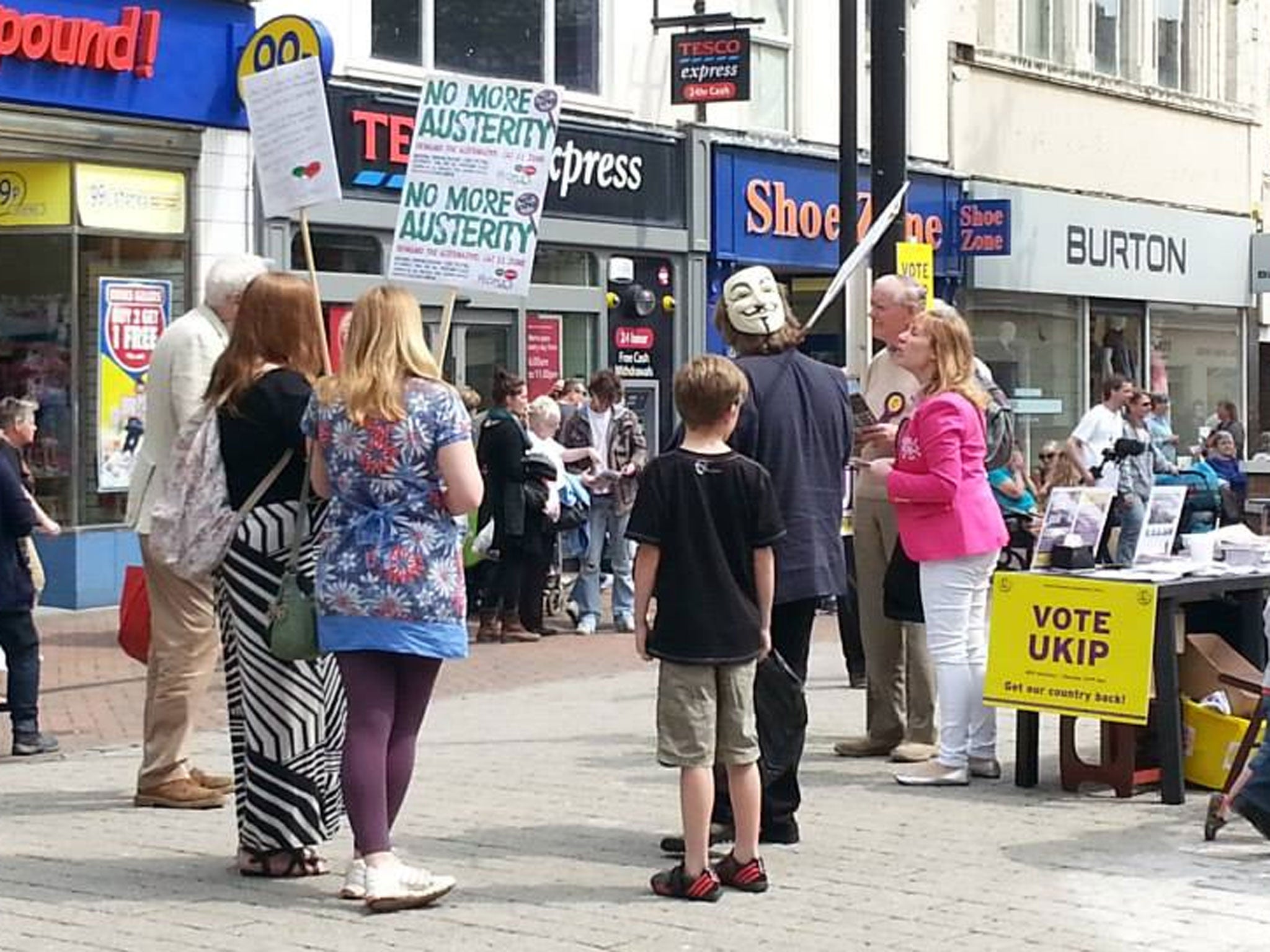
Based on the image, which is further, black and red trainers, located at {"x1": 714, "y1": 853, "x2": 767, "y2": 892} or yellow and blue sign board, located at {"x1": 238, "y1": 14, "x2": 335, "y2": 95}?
yellow and blue sign board, located at {"x1": 238, "y1": 14, "x2": 335, "y2": 95}

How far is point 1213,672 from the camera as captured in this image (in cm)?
909

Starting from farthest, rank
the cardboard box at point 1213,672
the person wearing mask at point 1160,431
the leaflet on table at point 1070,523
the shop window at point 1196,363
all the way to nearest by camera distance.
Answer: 1. the shop window at point 1196,363
2. the person wearing mask at point 1160,431
3. the leaflet on table at point 1070,523
4. the cardboard box at point 1213,672

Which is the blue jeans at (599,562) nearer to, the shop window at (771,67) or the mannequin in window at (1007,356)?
the shop window at (771,67)

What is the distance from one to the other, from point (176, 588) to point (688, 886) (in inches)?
93.1

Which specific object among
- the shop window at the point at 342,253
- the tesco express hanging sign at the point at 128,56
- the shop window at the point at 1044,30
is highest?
the shop window at the point at 1044,30

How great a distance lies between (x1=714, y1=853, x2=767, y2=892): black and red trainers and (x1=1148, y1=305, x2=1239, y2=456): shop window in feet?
72.8

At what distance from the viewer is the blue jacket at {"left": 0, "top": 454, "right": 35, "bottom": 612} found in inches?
392

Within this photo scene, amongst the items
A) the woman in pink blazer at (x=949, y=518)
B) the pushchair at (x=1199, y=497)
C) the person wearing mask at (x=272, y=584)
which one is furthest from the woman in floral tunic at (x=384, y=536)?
the pushchair at (x=1199, y=497)

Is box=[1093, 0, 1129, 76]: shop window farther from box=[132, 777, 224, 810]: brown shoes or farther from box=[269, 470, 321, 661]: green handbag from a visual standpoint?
box=[269, 470, 321, 661]: green handbag

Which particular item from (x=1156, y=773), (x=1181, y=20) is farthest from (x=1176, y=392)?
(x=1156, y=773)

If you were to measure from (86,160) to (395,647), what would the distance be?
1059 cm

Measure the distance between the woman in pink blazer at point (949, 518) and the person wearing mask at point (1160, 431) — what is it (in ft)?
34.0

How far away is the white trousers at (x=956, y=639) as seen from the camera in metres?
8.92

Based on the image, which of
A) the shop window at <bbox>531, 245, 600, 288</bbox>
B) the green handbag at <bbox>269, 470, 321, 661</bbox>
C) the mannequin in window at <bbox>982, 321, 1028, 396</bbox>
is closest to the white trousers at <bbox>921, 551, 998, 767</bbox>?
the green handbag at <bbox>269, 470, 321, 661</bbox>
